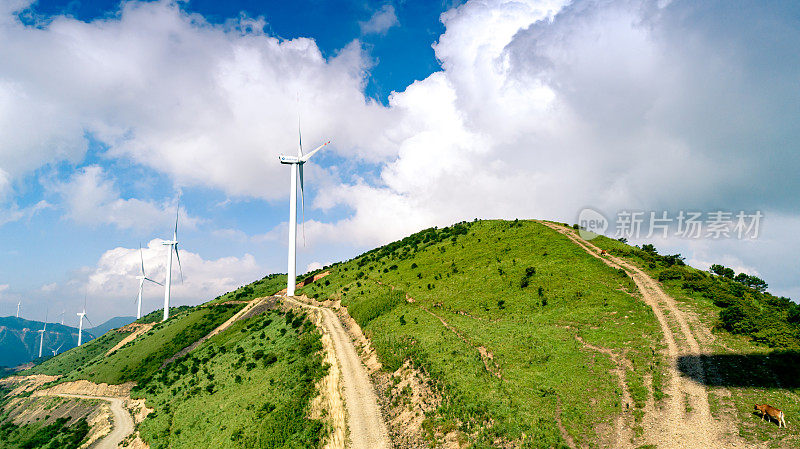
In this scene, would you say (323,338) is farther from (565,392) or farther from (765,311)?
(765,311)

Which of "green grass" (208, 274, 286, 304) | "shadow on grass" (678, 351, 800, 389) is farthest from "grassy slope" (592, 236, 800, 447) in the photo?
"green grass" (208, 274, 286, 304)

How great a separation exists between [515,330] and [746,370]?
20146mm

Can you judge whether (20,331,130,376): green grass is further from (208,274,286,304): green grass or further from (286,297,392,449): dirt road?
(286,297,392,449): dirt road

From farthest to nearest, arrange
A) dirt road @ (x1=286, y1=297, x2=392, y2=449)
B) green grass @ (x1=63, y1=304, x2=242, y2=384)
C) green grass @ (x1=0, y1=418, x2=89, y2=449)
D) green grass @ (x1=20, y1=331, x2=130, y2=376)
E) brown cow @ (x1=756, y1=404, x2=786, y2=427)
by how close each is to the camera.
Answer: green grass @ (x1=20, y1=331, x2=130, y2=376)
green grass @ (x1=63, y1=304, x2=242, y2=384)
green grass @ (x1=0, y1=418, x2=89, y2=449)
dirt road @ (x1=286, y1=297, x2=392, y2=449)
brown cow @ (x1=756, y1=404, x2=786, y2=427)

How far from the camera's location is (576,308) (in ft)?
141

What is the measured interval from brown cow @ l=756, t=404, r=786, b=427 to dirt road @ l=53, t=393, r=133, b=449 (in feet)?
252

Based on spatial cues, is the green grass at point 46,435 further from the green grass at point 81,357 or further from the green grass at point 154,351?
the green grass at point 81,357

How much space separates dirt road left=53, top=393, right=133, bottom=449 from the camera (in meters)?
51.6

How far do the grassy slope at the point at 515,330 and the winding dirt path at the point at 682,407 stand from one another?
4.53 ft

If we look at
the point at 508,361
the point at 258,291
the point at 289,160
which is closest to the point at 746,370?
the point at 508,361

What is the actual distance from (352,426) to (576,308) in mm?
31380

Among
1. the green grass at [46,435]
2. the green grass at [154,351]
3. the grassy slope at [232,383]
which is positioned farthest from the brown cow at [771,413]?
the green grass at [154,351]

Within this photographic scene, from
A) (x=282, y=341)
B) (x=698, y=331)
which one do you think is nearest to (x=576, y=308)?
(x=698, y=331)

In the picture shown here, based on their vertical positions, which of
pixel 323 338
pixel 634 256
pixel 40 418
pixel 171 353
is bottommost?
pixel 40 418
